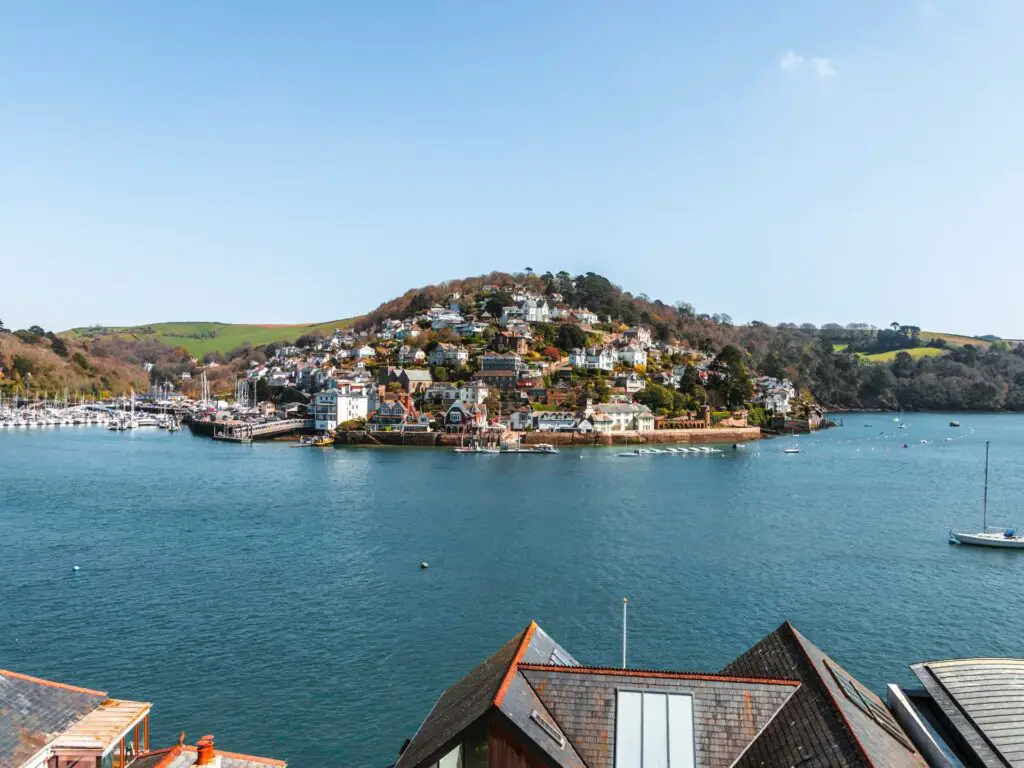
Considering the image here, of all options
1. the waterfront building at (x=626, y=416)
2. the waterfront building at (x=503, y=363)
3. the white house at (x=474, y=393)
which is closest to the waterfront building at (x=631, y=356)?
the waterfront building at (x=503, y=363)

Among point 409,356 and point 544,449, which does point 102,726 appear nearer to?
point 544,449

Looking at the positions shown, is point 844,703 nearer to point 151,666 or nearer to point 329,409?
point 151,666

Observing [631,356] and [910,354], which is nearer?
[631,356]

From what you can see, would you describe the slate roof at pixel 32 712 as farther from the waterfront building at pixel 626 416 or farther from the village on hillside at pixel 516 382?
the waterfront building at pixel 626 416

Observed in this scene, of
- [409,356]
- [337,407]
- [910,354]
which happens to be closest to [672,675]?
[337,407]

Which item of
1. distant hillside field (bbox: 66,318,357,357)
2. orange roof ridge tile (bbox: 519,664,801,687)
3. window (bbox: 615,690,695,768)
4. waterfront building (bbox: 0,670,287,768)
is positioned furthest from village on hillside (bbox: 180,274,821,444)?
window (bbox: 615,690,695,768)

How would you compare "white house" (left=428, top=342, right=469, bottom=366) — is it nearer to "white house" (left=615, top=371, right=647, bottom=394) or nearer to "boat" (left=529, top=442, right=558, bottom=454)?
"white house" (left=615, top=371, right=647, bottom=394)
